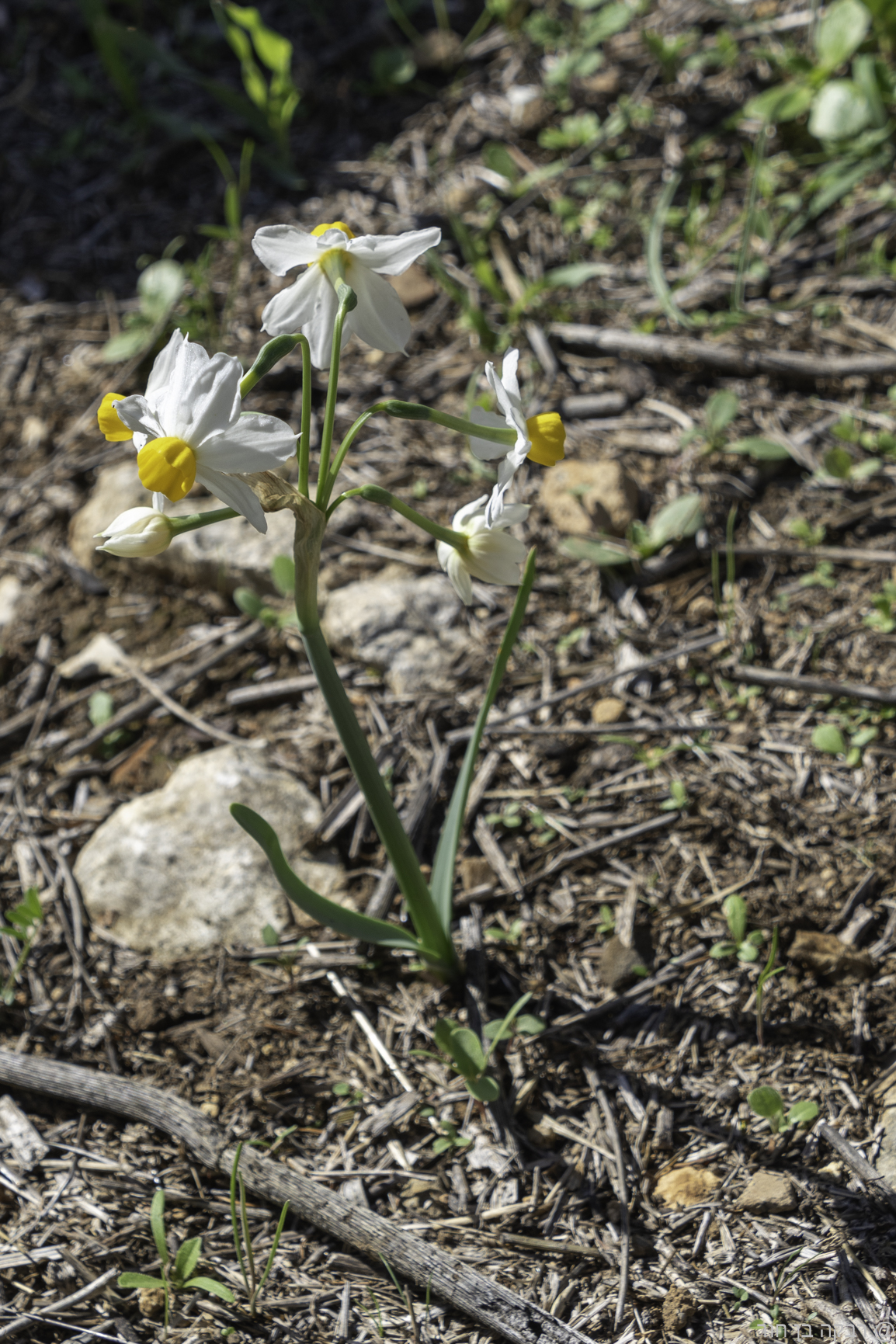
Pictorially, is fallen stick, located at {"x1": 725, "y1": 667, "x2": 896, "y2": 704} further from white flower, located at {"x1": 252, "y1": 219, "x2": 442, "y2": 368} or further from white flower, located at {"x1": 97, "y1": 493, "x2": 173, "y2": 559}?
white flower, located at {"x1": 97, "y1": 493, "x2": 173, "y2": 559}

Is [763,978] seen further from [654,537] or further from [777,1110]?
[654,537]

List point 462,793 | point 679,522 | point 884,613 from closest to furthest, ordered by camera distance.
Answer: point 462,793
point 884,613
point 679,522

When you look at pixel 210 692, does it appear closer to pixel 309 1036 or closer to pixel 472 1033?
pixel 309 1036

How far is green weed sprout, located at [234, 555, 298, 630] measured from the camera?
6.54ft

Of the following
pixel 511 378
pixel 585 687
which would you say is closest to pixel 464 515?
pixel 511 378

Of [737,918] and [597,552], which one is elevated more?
[597,552]

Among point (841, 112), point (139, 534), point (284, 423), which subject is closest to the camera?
point (284, 423)

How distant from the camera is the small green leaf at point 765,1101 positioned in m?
1.42

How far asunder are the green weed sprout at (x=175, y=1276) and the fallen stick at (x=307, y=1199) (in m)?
0.12

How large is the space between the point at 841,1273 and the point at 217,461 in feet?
4.66

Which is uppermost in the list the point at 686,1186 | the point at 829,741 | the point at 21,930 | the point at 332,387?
the point at 332,387

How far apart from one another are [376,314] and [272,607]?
50.4 inches

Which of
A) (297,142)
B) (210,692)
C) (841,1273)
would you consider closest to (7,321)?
(297,142)

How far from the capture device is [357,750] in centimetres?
144
